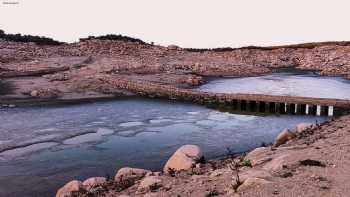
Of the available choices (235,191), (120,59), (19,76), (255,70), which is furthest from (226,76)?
(235,191)

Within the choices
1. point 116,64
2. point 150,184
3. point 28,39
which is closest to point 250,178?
point 150,184

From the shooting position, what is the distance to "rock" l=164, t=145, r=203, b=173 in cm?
1370

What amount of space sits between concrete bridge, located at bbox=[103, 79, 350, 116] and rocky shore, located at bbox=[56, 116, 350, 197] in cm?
1710

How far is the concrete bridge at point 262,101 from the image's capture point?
31.3 m

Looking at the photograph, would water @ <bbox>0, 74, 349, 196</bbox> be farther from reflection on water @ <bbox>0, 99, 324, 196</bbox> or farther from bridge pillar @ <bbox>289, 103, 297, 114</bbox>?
bridge pillar @ <bbox>289, 103, 297, 114</bbox>

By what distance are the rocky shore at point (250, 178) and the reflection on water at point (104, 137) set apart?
2966 millimetres

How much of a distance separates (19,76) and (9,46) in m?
24.5

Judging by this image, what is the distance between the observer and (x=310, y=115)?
3159 cm

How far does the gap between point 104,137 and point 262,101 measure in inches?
603

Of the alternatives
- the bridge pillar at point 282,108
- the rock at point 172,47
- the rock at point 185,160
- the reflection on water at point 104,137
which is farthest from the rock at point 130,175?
the rock at point 172,47

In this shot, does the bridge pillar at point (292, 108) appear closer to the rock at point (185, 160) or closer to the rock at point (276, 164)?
the rock at point (185, 160)

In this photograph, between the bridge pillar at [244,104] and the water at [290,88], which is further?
the water at [290,88]

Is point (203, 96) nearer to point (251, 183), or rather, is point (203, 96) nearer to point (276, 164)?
point (276, 164)

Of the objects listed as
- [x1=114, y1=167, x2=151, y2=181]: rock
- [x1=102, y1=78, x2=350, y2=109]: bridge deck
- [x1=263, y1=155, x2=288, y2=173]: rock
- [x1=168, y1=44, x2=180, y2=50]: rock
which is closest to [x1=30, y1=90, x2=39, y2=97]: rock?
[x1=102, y1=78, x2=350, y2=109]: bridge deck
